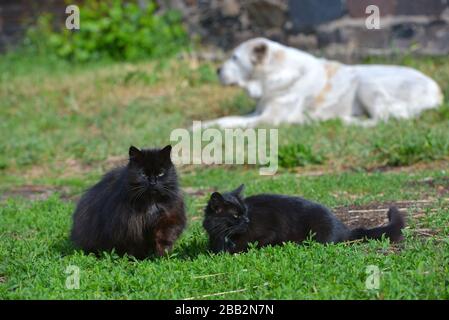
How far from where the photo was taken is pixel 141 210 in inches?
240

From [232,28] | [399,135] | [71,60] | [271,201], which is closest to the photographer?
[271,201]

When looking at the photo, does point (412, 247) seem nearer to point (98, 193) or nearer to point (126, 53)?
point (98, 193)

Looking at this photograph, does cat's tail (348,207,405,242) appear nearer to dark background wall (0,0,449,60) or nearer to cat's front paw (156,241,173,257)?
cat's front paw (156,241,173,257)

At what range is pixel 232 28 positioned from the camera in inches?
631

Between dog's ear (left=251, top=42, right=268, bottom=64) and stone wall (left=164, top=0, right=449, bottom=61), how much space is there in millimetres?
2254

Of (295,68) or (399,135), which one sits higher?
(295,68)

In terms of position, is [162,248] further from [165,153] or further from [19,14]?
[19,14]

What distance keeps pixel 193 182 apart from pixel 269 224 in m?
3.90

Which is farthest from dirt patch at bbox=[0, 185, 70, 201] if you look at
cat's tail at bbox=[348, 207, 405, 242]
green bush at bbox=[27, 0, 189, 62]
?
green bush at bbox=[27, 0, 189, 62]

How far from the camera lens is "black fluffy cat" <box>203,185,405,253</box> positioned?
616 cm

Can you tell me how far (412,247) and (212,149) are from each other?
571 cm

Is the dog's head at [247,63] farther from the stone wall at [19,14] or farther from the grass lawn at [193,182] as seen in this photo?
the stone wall at [19,14]

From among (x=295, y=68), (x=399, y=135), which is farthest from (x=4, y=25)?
(x=399, y=135)

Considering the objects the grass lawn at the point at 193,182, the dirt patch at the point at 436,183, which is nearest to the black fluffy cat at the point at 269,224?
the grass lawn at the point at 193,182
